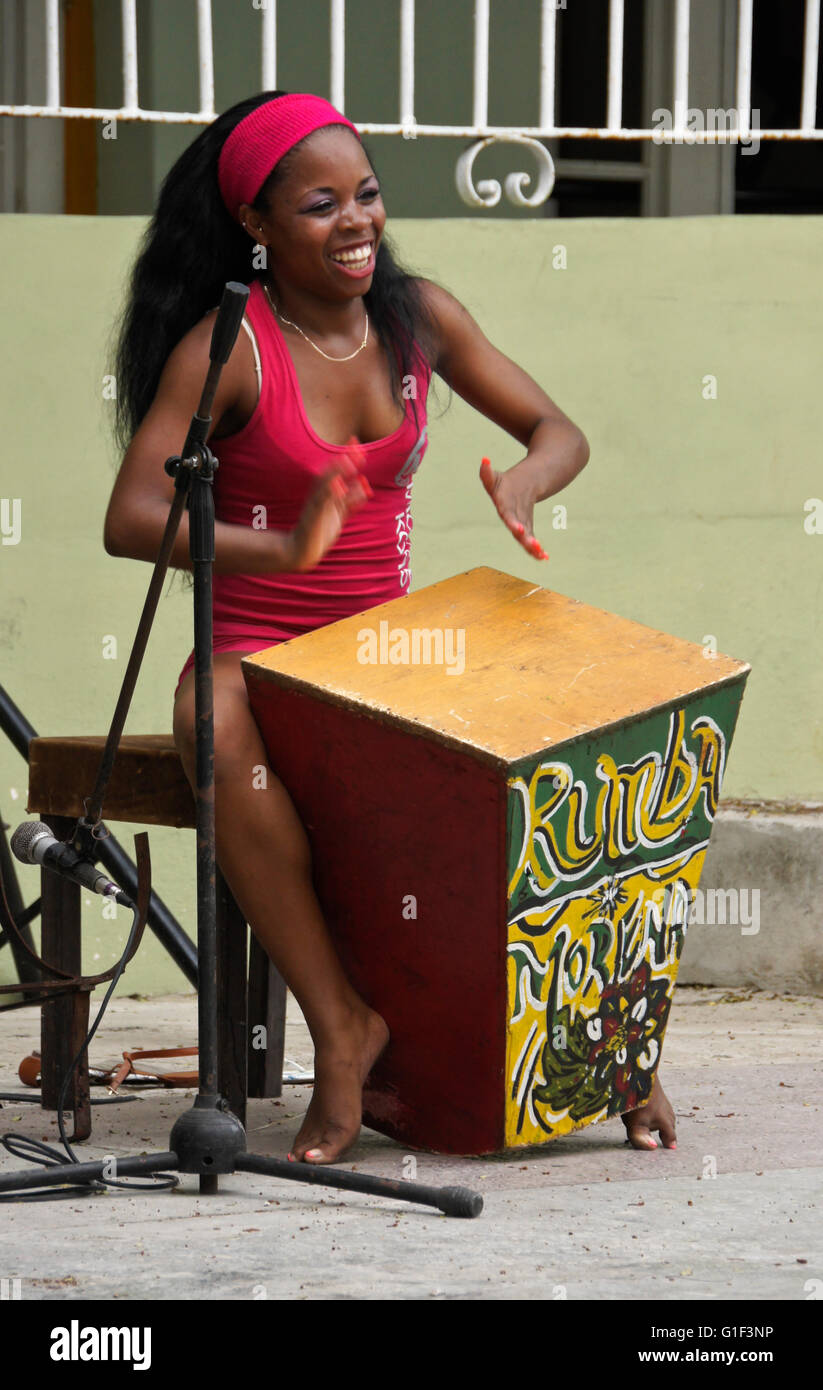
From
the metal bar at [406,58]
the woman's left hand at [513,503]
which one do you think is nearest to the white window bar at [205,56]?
the metal bar at [406,58]

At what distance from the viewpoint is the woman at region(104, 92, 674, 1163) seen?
9.08ft

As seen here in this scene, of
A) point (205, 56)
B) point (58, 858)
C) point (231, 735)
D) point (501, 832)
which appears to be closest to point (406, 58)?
point (205, 56)

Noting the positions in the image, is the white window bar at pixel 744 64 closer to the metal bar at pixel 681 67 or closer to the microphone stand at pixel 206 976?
the metal bar at pixel 681 67

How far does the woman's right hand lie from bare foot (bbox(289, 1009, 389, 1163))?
70 cm

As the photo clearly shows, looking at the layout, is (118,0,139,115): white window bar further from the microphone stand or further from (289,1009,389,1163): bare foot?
(289,1009,389,1163): bare foot

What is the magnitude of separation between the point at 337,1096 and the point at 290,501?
3.02ft

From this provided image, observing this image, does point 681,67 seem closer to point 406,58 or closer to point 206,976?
point 406,58

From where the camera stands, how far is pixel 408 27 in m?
4.34

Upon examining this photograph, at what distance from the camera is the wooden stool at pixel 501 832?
261cm

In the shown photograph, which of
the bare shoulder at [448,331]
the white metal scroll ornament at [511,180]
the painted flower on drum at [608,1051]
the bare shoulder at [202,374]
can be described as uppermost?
the white metal scroll ornament at [511,180]

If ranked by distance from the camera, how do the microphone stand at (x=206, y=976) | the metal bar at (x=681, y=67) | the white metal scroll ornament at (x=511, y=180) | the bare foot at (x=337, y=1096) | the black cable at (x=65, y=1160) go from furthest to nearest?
the metal bar at (x=681, y=67) → the white metal scroll ornament at (x=511, y=180) → the bare foot at (x=337, y=1096) → the black cable at (x=65, y=1160) → the microphone stand at (x=206, y=976)
